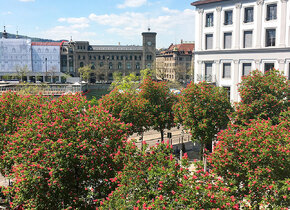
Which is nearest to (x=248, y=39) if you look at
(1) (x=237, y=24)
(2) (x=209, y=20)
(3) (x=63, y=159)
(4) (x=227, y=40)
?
(1) (x=237, y=24)

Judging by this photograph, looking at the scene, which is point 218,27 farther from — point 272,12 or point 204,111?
point 204,111

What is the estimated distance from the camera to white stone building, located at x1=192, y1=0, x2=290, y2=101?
3428cm

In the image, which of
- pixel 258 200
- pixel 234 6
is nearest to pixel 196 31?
pixel 234 6

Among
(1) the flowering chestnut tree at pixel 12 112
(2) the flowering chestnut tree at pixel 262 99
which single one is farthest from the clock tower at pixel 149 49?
(1) the flowering chestnut tree at pixel 12 112

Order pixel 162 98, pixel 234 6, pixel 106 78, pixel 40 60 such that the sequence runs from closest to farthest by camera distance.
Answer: pixel 162 98, pixel 234 6, pixel 40 60, pixel 106 78

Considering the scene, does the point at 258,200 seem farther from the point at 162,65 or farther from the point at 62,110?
the point at 162,65

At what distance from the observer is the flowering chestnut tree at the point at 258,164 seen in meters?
14.7

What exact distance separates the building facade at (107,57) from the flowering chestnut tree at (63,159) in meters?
137

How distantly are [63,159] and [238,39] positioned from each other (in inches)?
1172

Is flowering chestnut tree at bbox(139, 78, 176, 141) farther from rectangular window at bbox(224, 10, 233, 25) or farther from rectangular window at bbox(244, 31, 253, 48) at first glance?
rectangular window at bbox(224, 10, 233, 25)

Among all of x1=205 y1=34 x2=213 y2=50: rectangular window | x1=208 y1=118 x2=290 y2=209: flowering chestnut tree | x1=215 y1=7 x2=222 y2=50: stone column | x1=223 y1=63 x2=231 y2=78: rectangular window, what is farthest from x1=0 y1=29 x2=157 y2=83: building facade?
x1=208 y1=118 x2=290 y2=209: flowering chestnut tree

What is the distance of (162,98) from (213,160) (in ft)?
55.3

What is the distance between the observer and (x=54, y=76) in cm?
14288

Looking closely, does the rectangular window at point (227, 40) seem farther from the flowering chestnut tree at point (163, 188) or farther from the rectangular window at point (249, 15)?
the flowering chestnut tree at point (163, 188)
